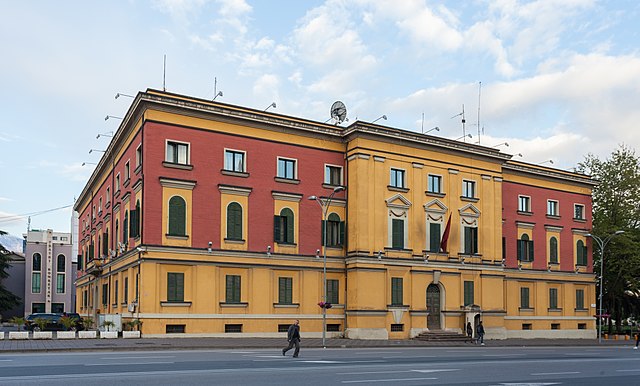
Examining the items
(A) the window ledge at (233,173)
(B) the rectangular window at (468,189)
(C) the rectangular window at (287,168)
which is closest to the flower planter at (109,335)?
(A) the window ledge at (233,173)

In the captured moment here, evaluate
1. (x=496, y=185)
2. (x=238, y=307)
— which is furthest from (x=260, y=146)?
(x=496, y=185)

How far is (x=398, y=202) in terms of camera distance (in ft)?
149

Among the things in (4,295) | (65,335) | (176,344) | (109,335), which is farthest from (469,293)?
(4,295)

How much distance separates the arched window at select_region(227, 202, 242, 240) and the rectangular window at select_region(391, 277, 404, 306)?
10.7 m

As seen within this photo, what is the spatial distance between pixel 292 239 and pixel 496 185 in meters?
16.8

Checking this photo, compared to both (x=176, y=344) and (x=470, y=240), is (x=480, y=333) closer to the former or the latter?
(x=470, y=240)

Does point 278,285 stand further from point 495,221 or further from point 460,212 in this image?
point 495,221

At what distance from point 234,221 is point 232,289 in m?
3.98

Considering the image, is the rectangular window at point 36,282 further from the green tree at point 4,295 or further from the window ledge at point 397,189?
the window ledge at point 397,189

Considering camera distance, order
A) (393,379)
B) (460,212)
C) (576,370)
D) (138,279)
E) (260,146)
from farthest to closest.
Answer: (460,212), (260,146), (138,279), (576,370), (393,379)

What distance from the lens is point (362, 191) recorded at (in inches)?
1726

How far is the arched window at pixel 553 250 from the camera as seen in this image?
183 ft

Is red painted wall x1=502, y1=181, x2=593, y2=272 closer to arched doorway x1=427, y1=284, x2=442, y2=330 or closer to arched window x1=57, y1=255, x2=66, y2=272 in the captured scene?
arched doorway x1=427, y1=284, x2=442, y2=330

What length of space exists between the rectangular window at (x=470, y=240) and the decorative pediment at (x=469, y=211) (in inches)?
37.0
